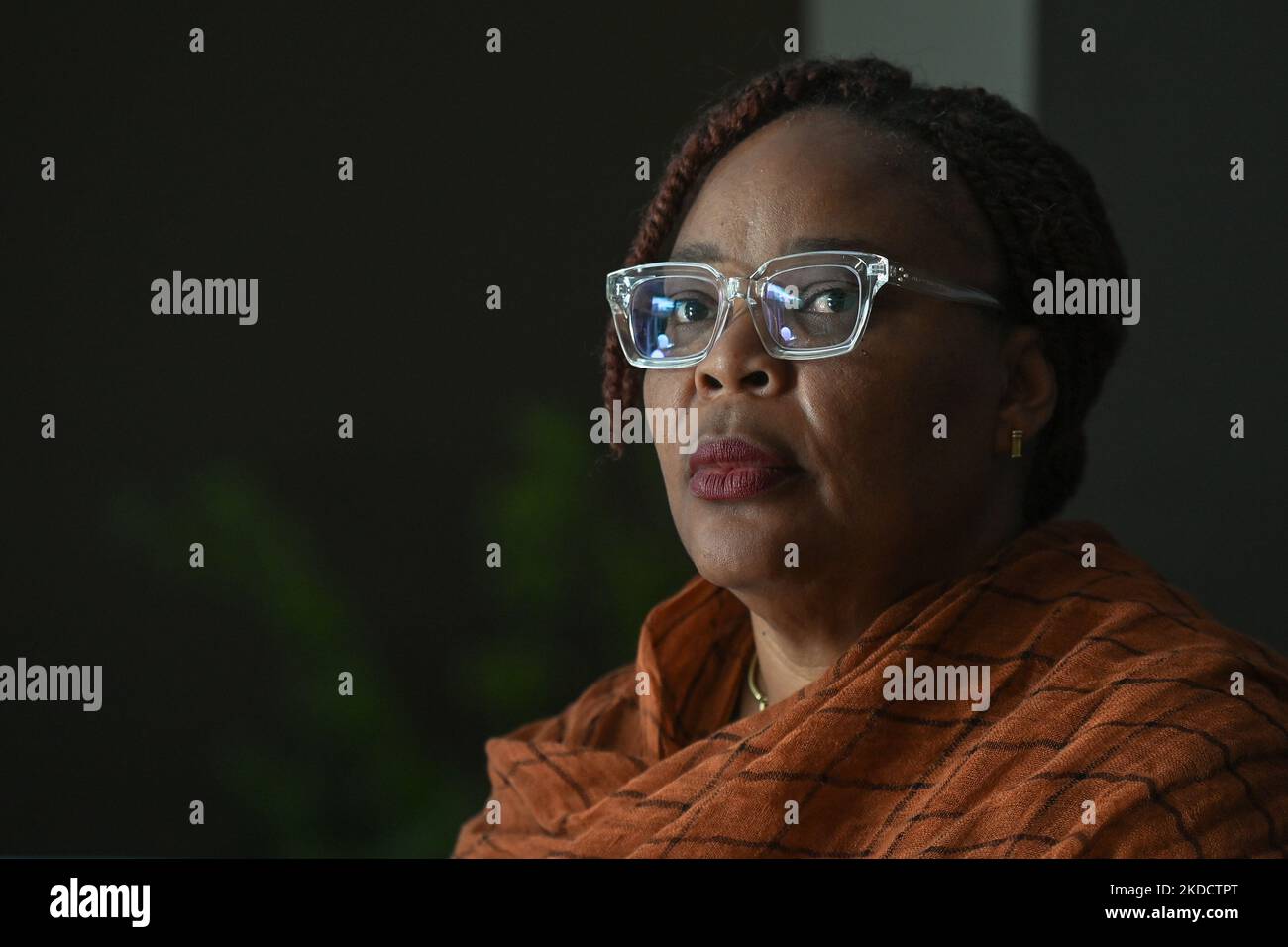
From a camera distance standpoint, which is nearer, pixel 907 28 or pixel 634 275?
pixel 634 275

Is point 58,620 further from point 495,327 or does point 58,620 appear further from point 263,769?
point 495,327

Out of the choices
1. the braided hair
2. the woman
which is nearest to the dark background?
the braided hair

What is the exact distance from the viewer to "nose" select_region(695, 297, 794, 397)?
48.9 inches

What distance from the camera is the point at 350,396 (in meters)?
2.39

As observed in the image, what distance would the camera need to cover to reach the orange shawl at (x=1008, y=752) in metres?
A: 1.03

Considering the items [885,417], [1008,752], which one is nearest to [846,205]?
[885,417]

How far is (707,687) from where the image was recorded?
5.11ft

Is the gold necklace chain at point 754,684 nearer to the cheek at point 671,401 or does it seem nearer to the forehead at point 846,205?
the cheek at point 671,401

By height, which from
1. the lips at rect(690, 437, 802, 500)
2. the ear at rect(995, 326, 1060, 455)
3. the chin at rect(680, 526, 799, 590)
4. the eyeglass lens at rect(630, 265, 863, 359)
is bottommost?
the chin at rect(680, 526, 799, 590)

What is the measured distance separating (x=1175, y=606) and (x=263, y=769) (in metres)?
1.65

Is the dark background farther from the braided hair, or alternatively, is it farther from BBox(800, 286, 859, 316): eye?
BBox(800, 286, 859, 316): eye

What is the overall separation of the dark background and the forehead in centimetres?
72

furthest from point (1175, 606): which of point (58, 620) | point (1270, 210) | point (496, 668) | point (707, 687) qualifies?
point (58, 620)
